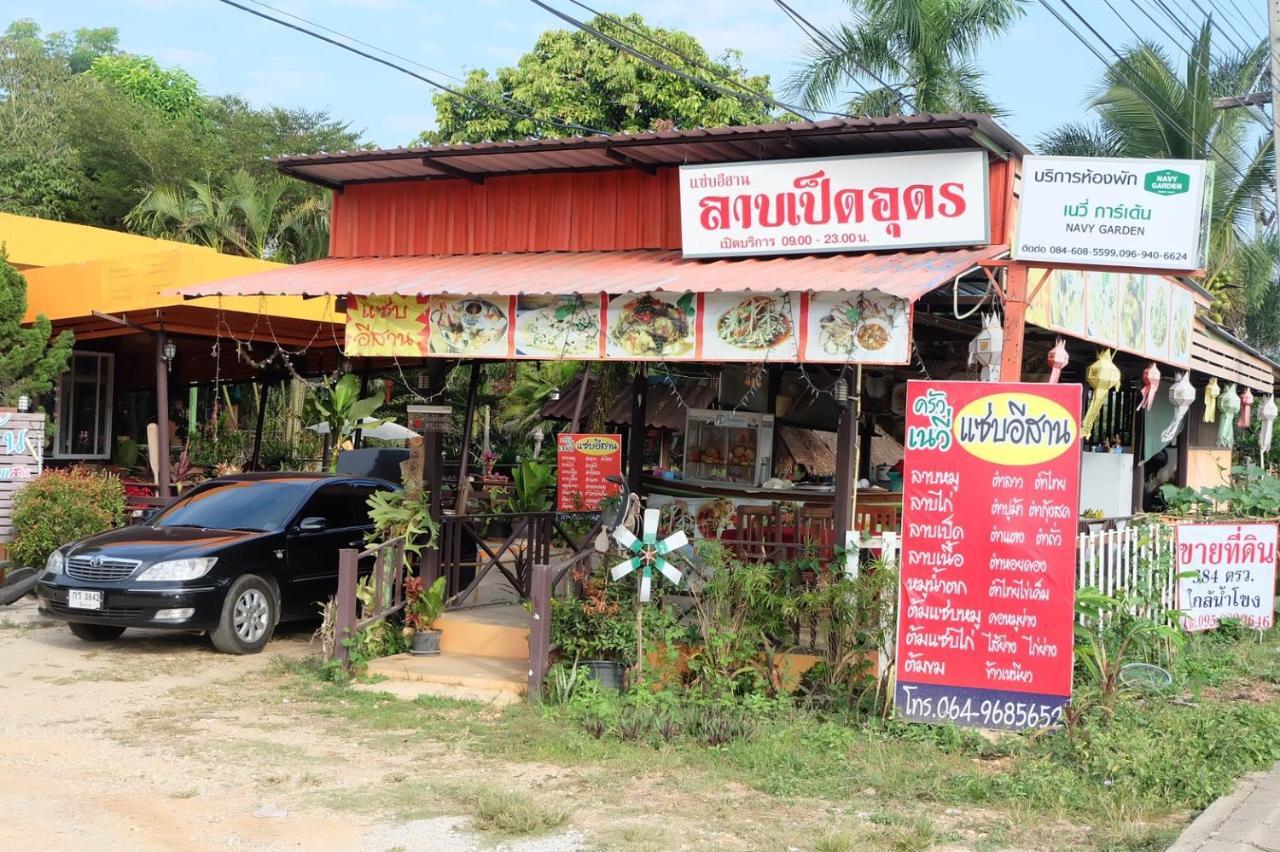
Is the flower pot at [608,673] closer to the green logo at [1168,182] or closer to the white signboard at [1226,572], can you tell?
the green logo at [1168,182]

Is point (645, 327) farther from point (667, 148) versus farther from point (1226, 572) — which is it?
point (1226, 572)

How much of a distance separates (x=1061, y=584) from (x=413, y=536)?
5423 mm

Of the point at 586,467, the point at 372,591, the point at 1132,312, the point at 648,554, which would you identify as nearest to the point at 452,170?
the point at 586,467

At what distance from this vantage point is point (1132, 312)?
1291 cm

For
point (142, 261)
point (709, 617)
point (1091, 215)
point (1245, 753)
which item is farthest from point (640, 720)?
point (142, 261)

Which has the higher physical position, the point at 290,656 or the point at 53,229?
the point at 53,229

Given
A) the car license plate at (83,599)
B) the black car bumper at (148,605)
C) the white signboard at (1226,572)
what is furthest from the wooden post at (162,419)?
the white signboard at (1226,572)

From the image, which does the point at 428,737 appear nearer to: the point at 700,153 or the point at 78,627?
the point at 78,627

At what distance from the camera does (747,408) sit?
1370cm

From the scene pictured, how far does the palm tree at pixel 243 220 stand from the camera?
27.2 metres

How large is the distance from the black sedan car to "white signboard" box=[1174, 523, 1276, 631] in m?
7.50

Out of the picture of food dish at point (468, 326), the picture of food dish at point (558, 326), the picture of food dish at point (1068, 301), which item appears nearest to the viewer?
the picture of food dish at point (558, 326)

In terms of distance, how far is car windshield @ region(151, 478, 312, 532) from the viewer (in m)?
11.4

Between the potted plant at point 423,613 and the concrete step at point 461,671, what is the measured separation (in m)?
0.11
